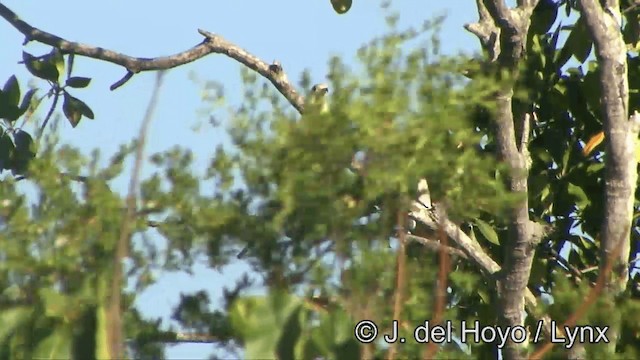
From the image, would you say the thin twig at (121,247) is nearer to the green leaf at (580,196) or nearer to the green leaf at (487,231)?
the green leaf at (487,231)

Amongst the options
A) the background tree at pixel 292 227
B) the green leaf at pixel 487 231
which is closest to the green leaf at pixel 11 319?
the background tree at pixel 292 227

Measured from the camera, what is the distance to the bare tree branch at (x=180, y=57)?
4.09 meters

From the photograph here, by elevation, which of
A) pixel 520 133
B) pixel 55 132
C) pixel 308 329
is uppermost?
pixel 520 133

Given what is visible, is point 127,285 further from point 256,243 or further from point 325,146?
point 325,146

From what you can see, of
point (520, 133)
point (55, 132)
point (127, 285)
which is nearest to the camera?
point (127, 285)

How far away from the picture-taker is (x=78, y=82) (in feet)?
14.9

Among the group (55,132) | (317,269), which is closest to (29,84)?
(55,132)

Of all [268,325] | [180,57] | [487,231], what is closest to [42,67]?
[180,57]

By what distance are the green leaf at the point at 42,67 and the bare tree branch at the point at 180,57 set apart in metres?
0.16

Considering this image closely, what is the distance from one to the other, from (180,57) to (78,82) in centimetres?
56

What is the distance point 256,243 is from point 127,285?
0.88ft

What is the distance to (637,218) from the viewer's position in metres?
4.75

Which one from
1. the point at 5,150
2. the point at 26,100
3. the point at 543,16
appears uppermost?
the point at 543,16

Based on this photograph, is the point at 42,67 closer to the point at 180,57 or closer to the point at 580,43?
the point at 180,57
